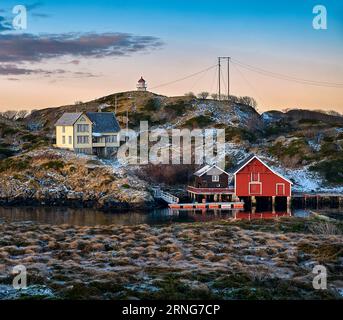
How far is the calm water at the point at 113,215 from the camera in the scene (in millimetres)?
52812

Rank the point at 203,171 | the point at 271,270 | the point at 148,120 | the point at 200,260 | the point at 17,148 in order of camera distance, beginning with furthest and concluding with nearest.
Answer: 1. the point at 148,120
2. the point at 17,148
3. the point at 203,171
4. the point at 200,260
5. the point at 271,270

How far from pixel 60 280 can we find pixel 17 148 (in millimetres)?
79211

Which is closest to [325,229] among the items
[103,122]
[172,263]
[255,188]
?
[172,263]

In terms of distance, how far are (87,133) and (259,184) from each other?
33.4 metres

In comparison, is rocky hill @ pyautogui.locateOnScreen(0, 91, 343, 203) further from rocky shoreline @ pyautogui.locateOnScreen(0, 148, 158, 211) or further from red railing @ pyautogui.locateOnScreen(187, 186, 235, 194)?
red railing @ pyautogui.locateOnScreen(187, 186, 235, 194)

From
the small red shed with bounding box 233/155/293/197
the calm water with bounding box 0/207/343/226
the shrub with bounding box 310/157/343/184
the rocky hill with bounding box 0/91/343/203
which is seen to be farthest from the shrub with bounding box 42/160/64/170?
the shrub with bounding box 310/157/343/184

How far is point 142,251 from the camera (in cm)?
2772

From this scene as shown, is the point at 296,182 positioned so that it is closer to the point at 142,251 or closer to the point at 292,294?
the point at 142,251

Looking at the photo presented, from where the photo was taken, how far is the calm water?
52812 mm

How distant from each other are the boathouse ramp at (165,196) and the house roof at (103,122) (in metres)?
24.8

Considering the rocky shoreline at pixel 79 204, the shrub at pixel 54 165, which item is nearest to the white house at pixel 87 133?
the shrub at pixel 54 165

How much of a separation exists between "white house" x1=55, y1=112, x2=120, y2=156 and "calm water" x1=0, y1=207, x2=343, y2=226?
1085 inches
